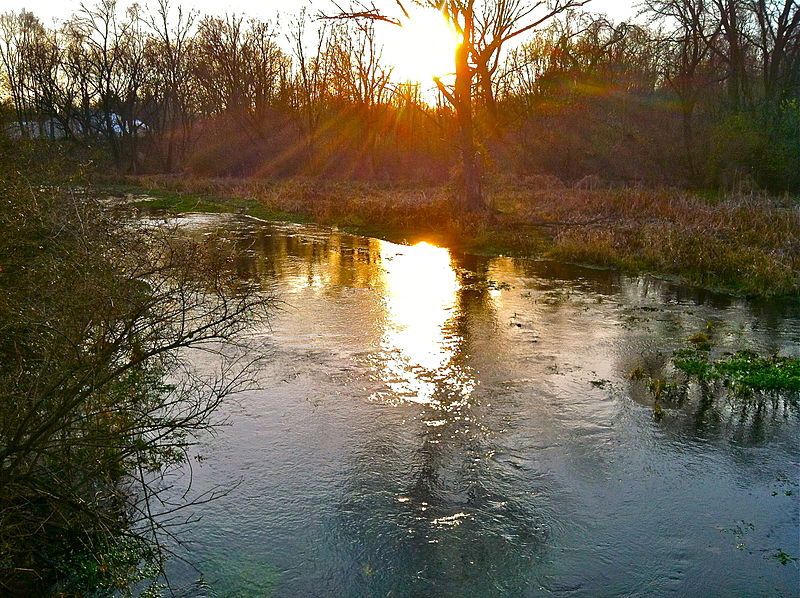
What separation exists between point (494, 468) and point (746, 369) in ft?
14.1

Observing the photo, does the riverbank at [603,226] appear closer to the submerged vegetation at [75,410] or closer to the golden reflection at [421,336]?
the golden reflection at [421,336]

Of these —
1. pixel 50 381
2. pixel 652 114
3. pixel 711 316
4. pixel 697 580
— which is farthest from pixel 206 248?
pixel 652 114

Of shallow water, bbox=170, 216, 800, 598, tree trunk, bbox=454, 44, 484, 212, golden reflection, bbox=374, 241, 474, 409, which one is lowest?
shallow water, bbox=170, 216, 800, 598

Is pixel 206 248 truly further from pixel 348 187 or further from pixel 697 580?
pixel 348 187

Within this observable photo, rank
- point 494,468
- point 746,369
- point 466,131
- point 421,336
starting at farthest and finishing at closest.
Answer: point 466,131
point 421,336
point 746,369
point 494,468

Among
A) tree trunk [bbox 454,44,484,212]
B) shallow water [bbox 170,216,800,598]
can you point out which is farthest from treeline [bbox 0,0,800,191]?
shallow water [bbox 170,216,800,598]

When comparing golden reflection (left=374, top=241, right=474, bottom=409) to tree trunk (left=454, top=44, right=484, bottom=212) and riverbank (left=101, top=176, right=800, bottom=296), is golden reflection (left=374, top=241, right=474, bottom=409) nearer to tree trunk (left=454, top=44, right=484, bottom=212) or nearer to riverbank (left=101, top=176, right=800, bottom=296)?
riverbank (left=101, top=176, right=800, bottom=296)

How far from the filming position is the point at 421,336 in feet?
35.4

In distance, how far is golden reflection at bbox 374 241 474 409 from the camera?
8.45m

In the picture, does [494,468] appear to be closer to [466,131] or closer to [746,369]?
[746,369]

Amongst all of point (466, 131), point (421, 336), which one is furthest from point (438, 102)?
point (421, 336)

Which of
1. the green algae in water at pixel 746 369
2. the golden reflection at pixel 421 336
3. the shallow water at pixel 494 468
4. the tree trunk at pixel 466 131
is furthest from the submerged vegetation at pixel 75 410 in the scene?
the tree trunk at pixel 466 131

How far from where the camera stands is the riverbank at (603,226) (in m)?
14.6

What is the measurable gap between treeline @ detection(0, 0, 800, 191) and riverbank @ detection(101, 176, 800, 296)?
302cm
